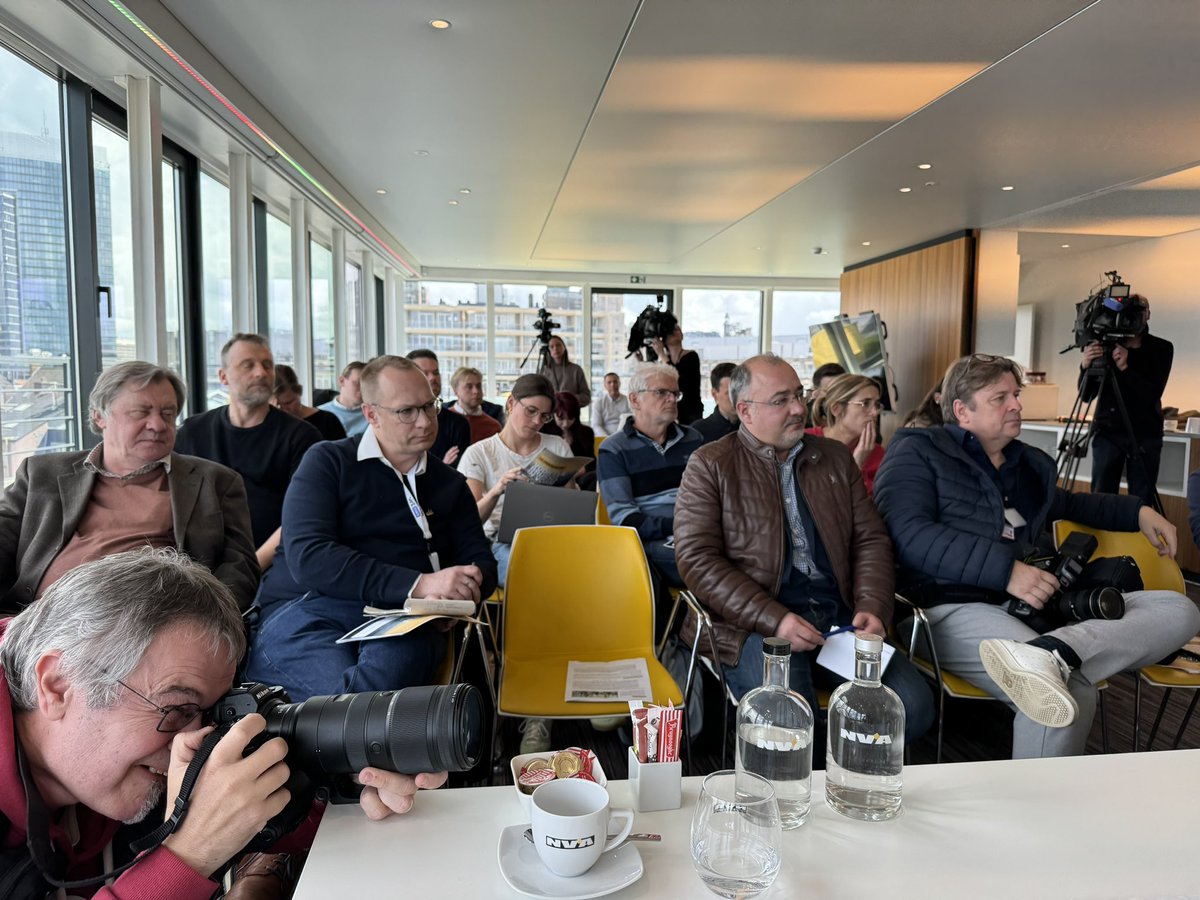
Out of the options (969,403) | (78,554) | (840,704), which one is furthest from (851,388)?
(78,554)

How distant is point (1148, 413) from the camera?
4992 mm

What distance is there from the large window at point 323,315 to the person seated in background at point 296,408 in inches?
125

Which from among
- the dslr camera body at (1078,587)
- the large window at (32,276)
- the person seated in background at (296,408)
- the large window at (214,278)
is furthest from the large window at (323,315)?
the dslr camera body at (1078,587)

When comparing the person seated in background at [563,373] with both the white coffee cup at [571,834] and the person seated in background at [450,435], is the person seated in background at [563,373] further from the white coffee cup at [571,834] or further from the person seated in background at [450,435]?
the white coffee cup at [571,834]

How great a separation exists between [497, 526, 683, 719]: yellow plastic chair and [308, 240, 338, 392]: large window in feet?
18.9

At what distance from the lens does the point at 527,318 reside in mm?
12125

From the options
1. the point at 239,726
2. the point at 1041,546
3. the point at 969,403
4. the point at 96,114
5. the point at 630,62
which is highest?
the point at 630,62

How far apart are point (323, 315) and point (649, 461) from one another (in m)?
6.02

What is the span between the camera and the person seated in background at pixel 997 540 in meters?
2.14

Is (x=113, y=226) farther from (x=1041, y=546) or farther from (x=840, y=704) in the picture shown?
(x=1041, y=546)

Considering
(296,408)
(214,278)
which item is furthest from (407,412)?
(214,278)

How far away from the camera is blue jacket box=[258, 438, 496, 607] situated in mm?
2113

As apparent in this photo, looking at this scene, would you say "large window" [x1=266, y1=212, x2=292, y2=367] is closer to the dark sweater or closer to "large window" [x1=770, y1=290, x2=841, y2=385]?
the dark sweater

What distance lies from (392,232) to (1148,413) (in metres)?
7.53
